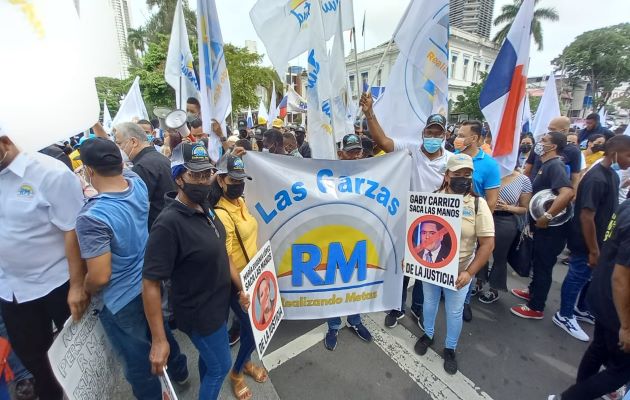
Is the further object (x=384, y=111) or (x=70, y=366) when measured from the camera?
(x=384, y=111)

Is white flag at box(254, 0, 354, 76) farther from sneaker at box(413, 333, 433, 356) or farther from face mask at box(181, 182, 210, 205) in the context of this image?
sneaker at box(413, 333, 433, 356)

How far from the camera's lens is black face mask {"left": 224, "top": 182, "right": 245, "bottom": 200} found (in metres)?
2.09

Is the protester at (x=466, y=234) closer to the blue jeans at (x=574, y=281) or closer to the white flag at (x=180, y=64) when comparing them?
the blue jeans at (x=574, y=281)

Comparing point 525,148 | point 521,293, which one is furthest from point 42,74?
point 525,148

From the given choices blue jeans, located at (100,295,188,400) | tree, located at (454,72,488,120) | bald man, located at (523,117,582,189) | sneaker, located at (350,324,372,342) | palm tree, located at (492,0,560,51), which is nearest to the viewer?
blue jeans, located at (100,295,188,400)

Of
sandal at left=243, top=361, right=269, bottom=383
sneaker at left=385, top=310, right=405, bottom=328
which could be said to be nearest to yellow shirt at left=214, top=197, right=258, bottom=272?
sandal at left=243, top=361, right=269, bottom=383

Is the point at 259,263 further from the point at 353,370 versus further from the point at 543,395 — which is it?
the point at 543,395

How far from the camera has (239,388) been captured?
7.93 ft

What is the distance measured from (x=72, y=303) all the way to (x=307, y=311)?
65.4 inches

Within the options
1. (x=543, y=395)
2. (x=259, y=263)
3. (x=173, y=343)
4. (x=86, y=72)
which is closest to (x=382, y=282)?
(x=259, y=263)

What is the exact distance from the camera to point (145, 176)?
285 centimetres

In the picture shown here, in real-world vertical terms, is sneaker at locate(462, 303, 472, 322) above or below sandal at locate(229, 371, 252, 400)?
below

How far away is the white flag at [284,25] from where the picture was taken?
2672 millimetres

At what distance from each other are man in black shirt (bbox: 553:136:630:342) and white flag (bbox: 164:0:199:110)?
5027 millimetres
